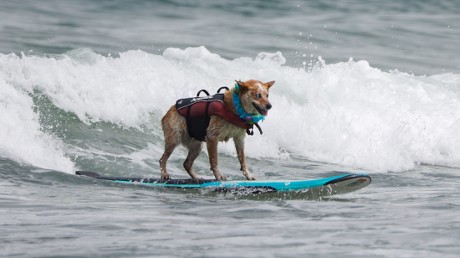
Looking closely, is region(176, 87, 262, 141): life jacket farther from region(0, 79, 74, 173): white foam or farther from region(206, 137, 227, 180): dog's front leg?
region(0, 79, 74, 173): white foam

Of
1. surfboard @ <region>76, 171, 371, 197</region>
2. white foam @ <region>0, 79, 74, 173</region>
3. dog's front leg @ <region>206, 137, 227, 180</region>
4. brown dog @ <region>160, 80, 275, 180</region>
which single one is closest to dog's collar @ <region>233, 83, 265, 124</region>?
brown dog @ <region>160, 80, 275, 180</region>

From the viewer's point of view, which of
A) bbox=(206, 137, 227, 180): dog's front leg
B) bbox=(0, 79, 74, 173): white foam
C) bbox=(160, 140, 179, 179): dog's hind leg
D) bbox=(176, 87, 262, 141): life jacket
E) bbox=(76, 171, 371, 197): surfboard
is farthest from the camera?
bbox=(0, 79, 74, 173): white foam

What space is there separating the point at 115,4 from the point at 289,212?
651 inches

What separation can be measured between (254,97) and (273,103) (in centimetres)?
679

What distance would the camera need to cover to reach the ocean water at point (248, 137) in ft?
21.7

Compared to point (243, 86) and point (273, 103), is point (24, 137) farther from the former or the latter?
point (273, 103)

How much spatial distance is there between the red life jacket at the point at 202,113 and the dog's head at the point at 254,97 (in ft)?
0.70

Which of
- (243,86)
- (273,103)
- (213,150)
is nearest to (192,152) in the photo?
(213,150)

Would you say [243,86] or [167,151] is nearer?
[243,86]

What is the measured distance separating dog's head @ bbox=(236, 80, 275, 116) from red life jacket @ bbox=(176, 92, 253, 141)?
0.21 m

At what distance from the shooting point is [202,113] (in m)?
9.65

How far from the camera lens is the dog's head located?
361 inches

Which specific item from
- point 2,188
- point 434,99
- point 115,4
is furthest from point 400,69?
point 2,188

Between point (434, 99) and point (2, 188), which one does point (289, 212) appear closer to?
point (2, 188)
